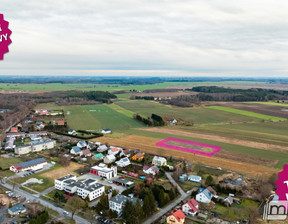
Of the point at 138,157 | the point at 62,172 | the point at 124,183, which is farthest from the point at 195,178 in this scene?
the point at 62,172

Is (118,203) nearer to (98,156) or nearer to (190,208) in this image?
(190,208)

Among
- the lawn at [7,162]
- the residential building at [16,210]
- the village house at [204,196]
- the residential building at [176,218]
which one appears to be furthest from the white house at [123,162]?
the lawn at [7,162]

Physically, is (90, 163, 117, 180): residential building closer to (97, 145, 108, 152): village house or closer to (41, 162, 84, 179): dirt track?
(41, 162, 84, 179): dirt track

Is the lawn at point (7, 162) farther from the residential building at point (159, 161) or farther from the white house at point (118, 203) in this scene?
the residential building at point (159, 161)

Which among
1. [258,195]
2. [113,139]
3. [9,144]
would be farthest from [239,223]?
[9,144]

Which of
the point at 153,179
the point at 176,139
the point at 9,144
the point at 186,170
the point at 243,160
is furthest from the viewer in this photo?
the point at 176,139

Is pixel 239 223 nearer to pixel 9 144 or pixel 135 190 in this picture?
pixel 135 190
